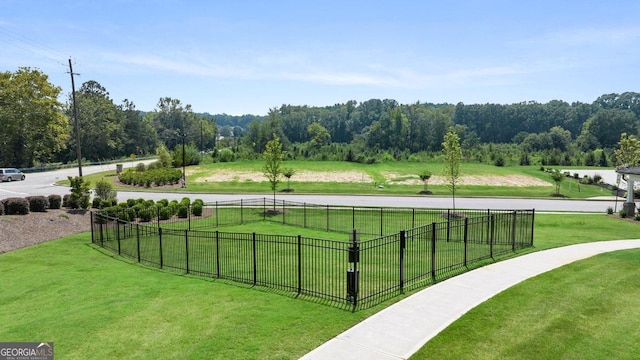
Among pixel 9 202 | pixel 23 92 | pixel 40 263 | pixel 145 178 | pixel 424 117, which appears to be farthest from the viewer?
pixel 424 117

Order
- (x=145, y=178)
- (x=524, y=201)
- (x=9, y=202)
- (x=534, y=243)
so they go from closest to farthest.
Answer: (x=534, y=243), (x=9, y=202), (x=524, y=201), (x=145, y=178)

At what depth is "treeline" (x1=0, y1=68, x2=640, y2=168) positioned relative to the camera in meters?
63.3

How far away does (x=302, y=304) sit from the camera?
32.1 ft

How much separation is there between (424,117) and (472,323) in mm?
123336

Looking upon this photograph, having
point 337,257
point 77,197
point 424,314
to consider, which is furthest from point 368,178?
point 424,314

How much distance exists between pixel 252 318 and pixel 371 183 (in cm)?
4022

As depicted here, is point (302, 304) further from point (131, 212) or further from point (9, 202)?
point (9, 202)

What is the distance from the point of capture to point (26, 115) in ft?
202

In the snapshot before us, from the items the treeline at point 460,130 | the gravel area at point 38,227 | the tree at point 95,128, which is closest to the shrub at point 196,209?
the gravel area at point 38,227

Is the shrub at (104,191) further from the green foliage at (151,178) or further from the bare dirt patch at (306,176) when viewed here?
the bare dirt patch at (306,176)

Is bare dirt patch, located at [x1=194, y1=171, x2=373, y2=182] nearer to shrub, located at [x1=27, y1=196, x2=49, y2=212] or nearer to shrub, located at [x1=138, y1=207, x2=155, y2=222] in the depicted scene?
shrub, located at [x1=138, y1=207, x2=155, y2=222]

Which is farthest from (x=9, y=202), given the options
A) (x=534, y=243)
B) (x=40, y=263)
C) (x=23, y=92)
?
(x=23, y=92)

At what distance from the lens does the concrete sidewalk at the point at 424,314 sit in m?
7.51

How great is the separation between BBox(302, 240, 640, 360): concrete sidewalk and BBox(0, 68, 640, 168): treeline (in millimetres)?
35726
